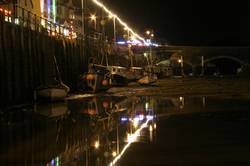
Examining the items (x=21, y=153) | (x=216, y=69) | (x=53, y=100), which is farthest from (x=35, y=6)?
(x=216, y=69)

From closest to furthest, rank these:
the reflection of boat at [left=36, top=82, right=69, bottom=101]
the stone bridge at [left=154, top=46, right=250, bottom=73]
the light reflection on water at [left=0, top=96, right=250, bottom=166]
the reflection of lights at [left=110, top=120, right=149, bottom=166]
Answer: the reflection of lights at [left=110, top=120, right=149, bottom=166] → the light reflection on water at [left=0, top=96, right=250, bottom=166] → the reflection of boat at [left=36, top=82, right=69, bottom=101] → the stone bridge at [left=154, top=46, right=250, bottom=73]

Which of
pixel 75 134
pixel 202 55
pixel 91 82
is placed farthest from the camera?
pixel 202 55

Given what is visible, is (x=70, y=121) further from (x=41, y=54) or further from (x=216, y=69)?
(x=216, y=69)

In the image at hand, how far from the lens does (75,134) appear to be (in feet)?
52.5

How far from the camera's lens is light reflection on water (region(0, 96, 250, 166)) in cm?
1195

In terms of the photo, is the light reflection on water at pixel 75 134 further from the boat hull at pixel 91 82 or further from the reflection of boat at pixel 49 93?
the boat hull at pixel 91 82

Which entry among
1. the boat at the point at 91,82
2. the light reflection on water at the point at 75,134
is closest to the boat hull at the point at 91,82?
the boat at the point at 91,82

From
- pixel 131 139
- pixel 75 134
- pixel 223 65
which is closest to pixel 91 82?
pixel 75 134

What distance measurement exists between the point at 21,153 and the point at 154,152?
3.16m

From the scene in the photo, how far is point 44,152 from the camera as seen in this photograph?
12.8 metres

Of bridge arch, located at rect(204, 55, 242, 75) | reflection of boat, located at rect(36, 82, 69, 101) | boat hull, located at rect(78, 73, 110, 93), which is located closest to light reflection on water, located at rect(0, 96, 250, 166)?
reflection of boat, located at rect(36, 82, 69, 101)

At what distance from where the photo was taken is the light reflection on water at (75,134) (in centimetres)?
1195

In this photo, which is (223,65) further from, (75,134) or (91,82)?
(75,134)

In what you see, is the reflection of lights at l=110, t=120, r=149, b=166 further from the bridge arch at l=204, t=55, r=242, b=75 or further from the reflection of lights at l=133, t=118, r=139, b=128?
the bridge arch at l=204, t=55, r=242, b=75
